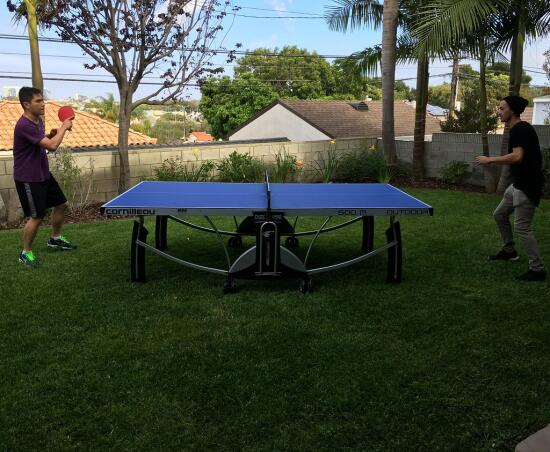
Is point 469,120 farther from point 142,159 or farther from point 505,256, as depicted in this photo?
point 505,256

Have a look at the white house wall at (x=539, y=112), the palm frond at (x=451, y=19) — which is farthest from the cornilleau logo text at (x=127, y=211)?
the white house wall at (x=539, y=112)

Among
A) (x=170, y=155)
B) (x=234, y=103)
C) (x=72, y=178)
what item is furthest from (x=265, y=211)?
(x=234, y=103)

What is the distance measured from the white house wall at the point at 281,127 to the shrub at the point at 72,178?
64.7 feet

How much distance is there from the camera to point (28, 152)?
6012mm

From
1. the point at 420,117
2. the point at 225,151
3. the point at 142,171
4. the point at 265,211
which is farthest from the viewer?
the point at 420,117

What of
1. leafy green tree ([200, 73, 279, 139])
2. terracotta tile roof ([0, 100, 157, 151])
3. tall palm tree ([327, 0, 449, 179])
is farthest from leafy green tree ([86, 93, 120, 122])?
tall palm tree ([327, 0, 449, 179])

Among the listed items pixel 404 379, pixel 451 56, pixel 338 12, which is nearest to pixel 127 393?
pixel 404 379

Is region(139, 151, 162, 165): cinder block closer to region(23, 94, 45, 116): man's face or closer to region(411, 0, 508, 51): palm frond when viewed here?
region(23, 94, 45, 116): man's face

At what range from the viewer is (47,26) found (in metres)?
10.0

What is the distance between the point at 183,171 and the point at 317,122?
64.9ft

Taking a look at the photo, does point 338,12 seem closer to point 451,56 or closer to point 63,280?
point 451,56

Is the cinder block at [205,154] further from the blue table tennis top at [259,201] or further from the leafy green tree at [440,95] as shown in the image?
the leafy green tree at [440,95]

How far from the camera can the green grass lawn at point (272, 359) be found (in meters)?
3.06

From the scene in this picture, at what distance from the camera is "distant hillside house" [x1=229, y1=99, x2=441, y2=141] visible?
97.6ft
